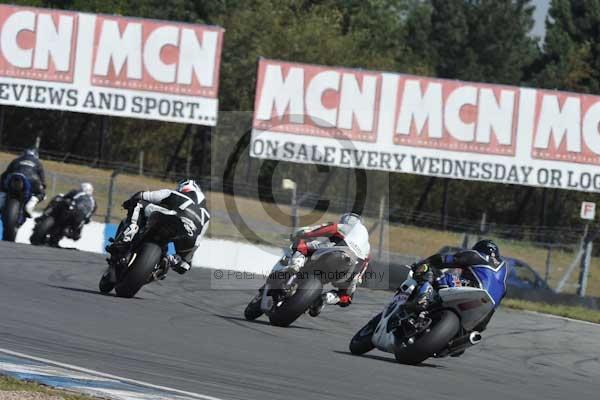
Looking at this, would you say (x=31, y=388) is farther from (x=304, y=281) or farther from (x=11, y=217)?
(x=11, y=217)

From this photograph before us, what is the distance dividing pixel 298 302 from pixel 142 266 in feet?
5.81

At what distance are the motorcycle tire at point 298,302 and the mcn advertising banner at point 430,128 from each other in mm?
20558

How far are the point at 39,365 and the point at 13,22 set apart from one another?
27.4 m

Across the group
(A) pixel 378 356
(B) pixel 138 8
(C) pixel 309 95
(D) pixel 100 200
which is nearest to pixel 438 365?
(A) pixel 378 356

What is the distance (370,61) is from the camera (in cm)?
6347

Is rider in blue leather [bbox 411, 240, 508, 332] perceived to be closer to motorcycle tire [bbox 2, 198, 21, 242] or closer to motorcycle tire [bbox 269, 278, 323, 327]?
motorcycle tire [bbox 269, 278, 323, 327]

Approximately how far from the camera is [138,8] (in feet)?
218

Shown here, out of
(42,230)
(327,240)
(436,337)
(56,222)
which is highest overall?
(327,240)

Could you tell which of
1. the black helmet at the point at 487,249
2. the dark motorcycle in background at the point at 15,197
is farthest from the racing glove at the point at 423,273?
the dark motorcycle in background at the point at 15,197

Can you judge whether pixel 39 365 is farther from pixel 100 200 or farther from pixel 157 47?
pixel 157 47

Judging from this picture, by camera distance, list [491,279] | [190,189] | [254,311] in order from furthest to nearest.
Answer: [190,189] → [254,311] → [491,279]

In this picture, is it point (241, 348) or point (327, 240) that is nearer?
point (241, 348)

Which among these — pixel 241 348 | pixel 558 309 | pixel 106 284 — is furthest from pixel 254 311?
pixel 558 309

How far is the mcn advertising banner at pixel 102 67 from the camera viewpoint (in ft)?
112
